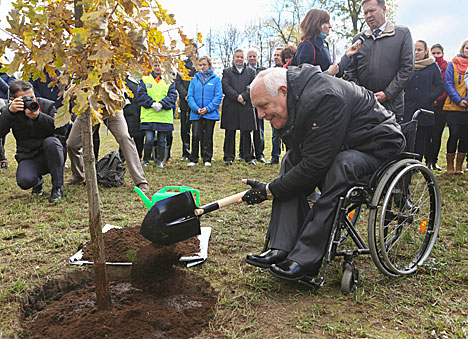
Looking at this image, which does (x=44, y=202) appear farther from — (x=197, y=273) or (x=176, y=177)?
(x=197, y=273)

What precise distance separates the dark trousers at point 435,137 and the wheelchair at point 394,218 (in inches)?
159

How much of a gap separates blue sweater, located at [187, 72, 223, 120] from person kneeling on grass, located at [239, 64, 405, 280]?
4.95 m

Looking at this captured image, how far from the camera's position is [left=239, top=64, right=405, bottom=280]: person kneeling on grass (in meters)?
2.54

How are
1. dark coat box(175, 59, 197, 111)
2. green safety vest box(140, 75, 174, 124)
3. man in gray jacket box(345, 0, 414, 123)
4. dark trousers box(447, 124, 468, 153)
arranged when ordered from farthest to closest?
dark coat box(175, 59, 197, 111) < green safety vest box(140, 75, 174, 124) < dark trousers box(447, 124, 468, 153) < man in gray jacket box(345, 0, 414, 123)

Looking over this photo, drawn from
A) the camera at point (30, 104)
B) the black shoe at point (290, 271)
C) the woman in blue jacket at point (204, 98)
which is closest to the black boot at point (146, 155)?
the woman in blue jacket at point (204, 98)

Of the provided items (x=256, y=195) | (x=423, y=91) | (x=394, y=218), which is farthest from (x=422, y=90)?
(x=256, y=195)

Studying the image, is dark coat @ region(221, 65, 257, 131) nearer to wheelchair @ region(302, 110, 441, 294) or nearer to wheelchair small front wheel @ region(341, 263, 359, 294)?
wheelchair @ region(302, 110, 441, 294)

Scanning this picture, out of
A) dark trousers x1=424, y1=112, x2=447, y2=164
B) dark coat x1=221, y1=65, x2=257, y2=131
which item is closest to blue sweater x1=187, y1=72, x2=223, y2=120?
dark coat x1=221, y1=65, x2=257, y2=131

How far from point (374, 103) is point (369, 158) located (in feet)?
1.38

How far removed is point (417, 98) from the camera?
6500 mm

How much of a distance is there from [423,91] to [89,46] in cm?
599

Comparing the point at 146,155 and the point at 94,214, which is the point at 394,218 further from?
the point at 146,155

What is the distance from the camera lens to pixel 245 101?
782 cm

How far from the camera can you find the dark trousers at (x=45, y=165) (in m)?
5.02
